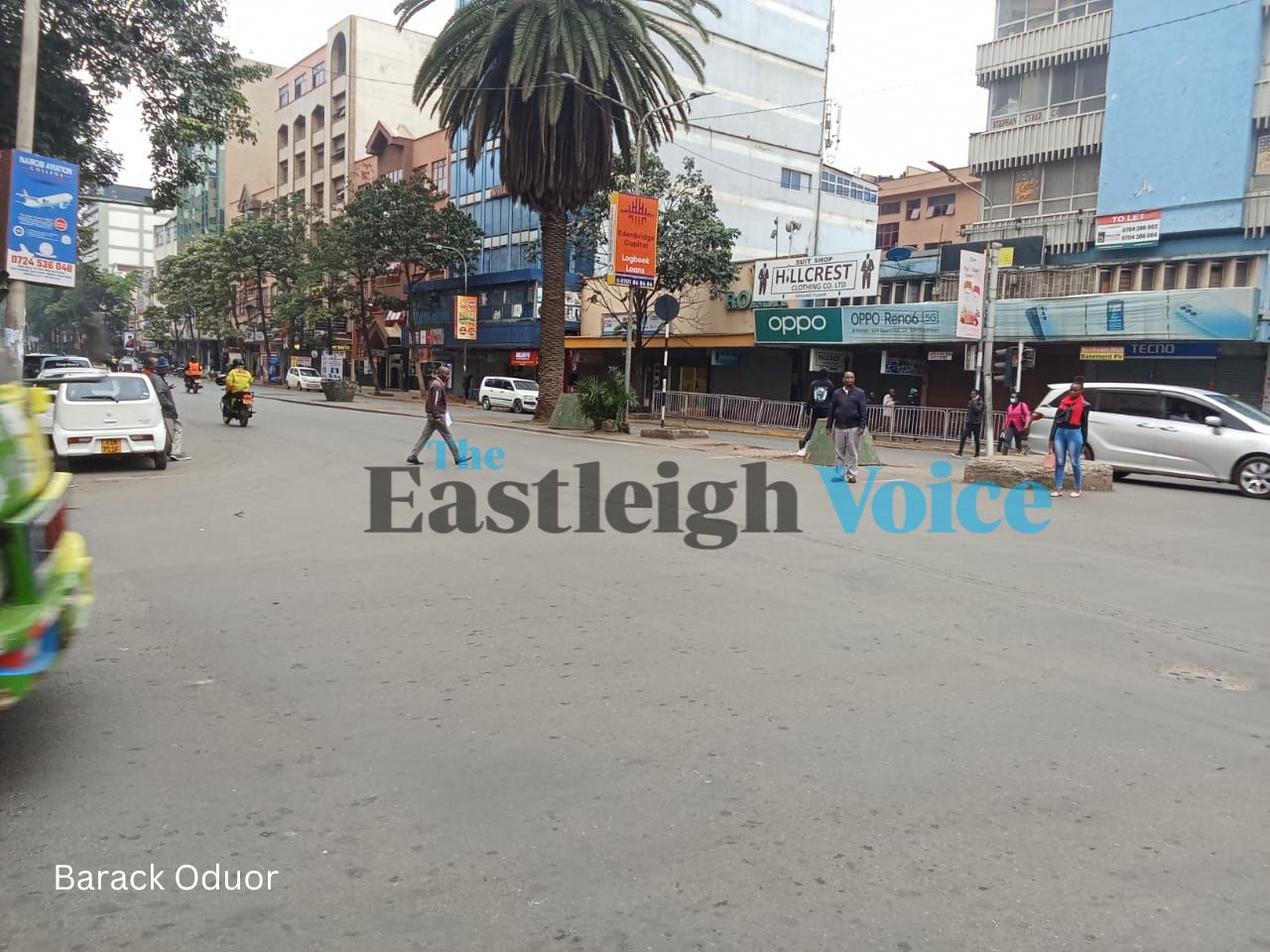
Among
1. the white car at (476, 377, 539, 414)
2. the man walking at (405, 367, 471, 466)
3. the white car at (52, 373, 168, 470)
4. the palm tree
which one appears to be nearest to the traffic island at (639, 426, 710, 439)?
the palm tree

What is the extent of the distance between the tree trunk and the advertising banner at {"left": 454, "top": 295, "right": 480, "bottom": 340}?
18688 mm

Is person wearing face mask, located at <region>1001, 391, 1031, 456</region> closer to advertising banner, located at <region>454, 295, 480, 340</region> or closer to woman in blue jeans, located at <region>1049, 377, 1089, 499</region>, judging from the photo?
woman in blue jeans, located at <region>1049, 377, 1089, 499</region>

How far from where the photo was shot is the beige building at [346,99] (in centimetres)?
6744

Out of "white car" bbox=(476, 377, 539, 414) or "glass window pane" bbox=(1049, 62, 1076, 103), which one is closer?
"glass window pane" bbox=(1049, 62, 1076, 103)

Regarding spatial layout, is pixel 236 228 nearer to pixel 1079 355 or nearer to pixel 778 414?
pixel 778 414

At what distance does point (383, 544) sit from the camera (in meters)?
8.86

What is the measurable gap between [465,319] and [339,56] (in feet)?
109

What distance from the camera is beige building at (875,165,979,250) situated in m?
53.6

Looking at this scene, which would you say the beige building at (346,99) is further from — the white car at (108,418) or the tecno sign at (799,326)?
the white car at (108,418)

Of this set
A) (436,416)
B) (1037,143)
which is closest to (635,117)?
(1037,143)

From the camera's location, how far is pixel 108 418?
14.6 meters

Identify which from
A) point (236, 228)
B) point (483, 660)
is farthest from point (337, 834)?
point (236, 228)

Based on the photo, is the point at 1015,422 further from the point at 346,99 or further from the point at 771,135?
the point at 346,99

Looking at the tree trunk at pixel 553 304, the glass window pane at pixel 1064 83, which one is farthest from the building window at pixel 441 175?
the glass window pane at pixel 1064 83
